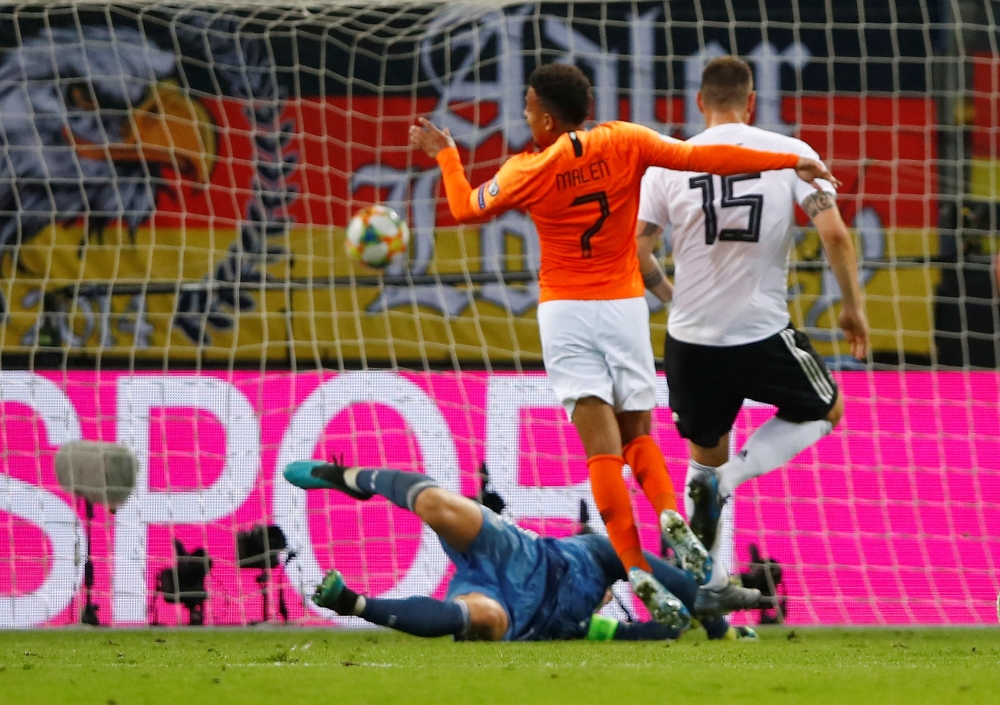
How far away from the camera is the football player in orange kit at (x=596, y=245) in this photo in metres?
4.66

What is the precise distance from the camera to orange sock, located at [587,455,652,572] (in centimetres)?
464

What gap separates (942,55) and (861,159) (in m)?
0.59

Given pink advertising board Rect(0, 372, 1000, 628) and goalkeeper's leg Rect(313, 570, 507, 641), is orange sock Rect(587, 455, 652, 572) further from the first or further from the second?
pink advertising board Rect(0, 372, 1000, 628)

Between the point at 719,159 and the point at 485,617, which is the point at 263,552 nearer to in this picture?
the point at 485,617

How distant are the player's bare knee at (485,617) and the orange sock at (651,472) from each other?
579 mm

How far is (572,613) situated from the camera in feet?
15.8

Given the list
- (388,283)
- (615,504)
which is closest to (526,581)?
(615,504)

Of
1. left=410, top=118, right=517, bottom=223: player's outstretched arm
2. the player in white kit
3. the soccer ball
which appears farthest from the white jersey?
the soccer ball

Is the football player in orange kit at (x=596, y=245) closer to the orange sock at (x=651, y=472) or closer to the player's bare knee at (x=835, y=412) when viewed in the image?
the orange sock at (x=651, y=472)

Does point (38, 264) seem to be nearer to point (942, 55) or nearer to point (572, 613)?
point (572, 613)

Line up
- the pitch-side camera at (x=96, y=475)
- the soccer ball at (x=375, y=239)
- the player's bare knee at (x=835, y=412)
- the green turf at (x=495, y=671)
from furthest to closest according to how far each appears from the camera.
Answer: the pitch-side camera at (x=96, y=475) < the soccer ball at (x=375, y=239) < the player's bare knee at (x=835, y=412) < the green turf at (x=495, y=671)

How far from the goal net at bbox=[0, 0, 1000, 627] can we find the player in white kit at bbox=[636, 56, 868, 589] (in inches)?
47.5

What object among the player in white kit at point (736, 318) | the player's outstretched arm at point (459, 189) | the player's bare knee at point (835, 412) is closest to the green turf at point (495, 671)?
the player in white kit at point (736, 318)

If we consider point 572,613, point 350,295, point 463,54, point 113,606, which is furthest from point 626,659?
point 463,54
